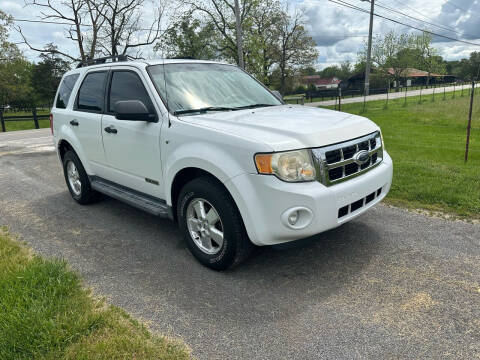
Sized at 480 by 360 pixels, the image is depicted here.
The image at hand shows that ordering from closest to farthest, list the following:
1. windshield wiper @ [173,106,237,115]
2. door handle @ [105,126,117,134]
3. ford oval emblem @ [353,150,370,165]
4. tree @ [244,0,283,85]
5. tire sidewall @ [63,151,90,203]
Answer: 1. ford oval emblem @ [353,150,370,165]
2. windshield wiper @ [173,106,237,115]
3. door handle @ [105,126,117,134]
4. tire sidewall @ [63,151,90,203]
5. tree @ [244,0,283,85]

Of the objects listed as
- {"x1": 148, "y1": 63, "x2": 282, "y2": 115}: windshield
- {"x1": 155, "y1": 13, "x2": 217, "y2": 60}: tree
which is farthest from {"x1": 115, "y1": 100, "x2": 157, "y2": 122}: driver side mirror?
{"x1": 155, "y1": 13, "x2": 217, "y2": 60}: tree

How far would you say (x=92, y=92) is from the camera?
4.82 meters

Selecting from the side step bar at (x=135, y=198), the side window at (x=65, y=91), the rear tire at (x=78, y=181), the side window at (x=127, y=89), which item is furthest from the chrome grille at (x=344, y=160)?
the side window at (x=65, y=91)

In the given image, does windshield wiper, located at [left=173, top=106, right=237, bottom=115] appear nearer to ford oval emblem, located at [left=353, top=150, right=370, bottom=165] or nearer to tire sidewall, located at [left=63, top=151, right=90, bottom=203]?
ford oval emblem, located at [left=353, top=150, right=370, bottom=165]

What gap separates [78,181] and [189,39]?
31411 millimetres

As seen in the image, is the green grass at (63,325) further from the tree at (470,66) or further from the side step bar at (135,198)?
the tree at (470,66)

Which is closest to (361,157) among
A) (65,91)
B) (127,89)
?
(127,89)

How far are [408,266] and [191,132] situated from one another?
2264 millimetres

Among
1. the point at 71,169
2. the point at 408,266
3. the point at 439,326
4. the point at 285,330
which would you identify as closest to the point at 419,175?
the point at 408,266

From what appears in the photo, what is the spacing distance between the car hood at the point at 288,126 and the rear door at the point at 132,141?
19.9 inches

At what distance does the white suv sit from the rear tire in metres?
0.40

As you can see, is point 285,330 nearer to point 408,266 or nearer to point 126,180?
point 408,266

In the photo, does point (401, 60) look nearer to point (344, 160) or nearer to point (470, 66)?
point (470, 66)

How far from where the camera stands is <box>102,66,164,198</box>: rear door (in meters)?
3.74
